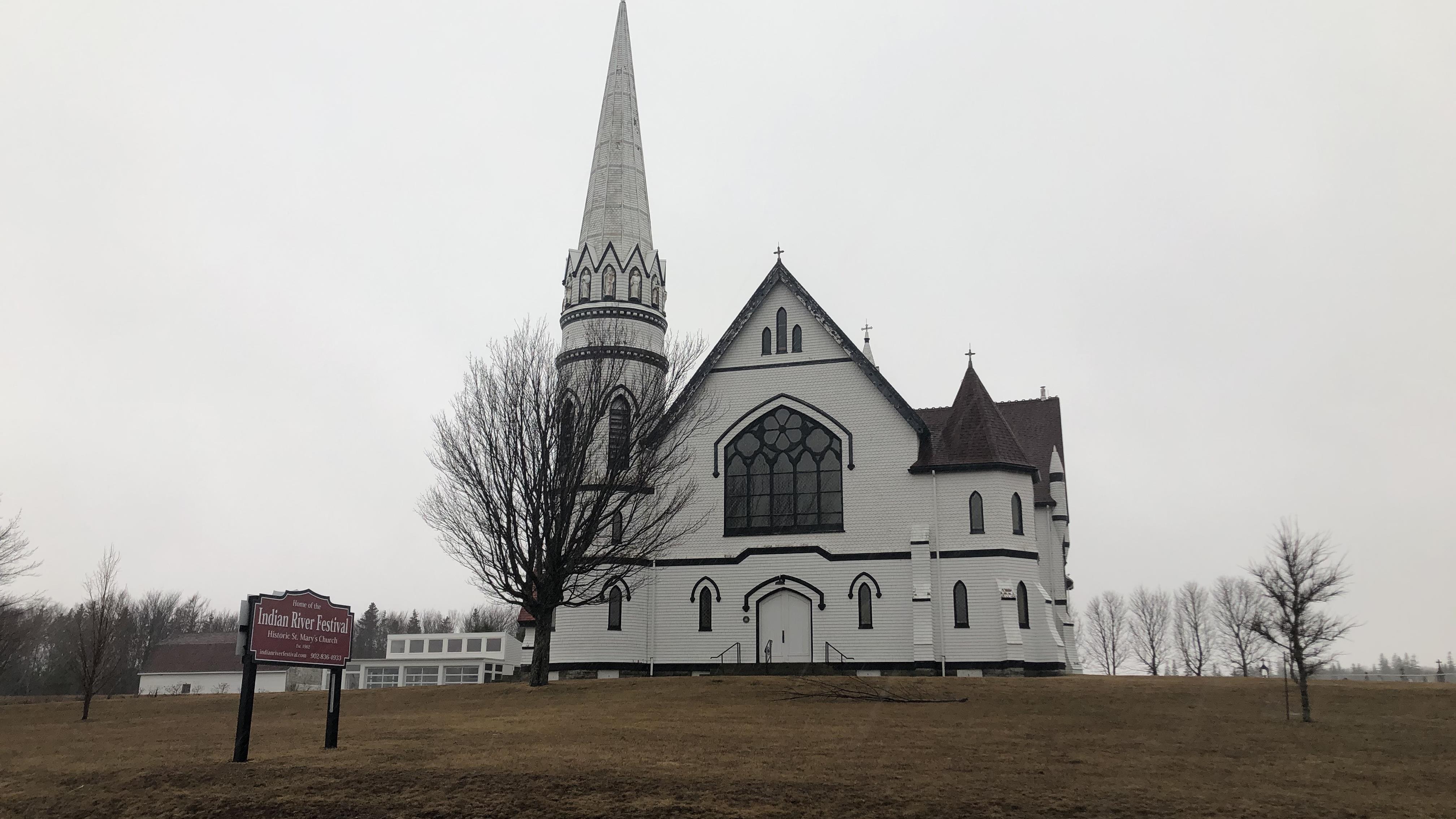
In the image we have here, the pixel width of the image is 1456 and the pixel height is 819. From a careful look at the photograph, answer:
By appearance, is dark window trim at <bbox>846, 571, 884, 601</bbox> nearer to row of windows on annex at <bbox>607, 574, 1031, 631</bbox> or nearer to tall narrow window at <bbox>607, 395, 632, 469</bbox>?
row of windows on annex at <bbox>607, 574, 1031, 631</bbox>

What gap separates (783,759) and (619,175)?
32.0 meters

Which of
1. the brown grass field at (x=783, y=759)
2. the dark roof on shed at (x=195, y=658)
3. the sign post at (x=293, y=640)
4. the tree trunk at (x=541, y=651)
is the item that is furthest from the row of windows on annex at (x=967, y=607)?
the dark roof on shed at (x=195, y=658)

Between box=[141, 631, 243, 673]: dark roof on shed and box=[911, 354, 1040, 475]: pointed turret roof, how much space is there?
2354 inches

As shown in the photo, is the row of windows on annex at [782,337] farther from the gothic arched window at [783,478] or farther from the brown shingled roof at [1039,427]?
the brown shingled roof at [1039,427]

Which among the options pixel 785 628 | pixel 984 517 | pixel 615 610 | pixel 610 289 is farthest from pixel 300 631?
pixel 610 289

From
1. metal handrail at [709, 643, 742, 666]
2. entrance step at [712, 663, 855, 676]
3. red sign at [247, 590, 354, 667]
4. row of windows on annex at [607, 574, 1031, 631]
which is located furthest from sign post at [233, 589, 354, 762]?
metal handrail at [709, 643, 742, 666]

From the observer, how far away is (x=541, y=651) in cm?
Result: 3394

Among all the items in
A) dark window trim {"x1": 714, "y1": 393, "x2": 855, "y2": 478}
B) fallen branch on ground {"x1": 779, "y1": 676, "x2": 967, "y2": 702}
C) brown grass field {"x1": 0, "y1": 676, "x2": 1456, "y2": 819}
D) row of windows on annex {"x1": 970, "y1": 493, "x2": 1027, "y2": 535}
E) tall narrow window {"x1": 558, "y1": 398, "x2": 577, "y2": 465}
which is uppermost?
dark window trim {"x1": 714, "y1": 393, "x2": 855, "y2": 478}

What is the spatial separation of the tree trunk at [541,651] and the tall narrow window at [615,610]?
4.30 metres

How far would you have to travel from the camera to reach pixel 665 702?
89.8 ft

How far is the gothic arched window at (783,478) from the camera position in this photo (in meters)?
38.6

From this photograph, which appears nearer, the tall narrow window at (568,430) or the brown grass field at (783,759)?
the brown grass field at (783,759)

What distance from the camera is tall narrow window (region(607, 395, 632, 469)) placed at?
3512 centimetres

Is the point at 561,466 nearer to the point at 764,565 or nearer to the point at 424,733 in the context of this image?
the point at 764,565
